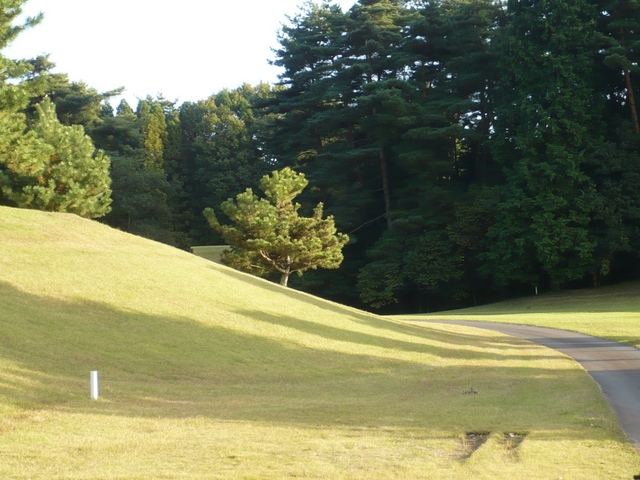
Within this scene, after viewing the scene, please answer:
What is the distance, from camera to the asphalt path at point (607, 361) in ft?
48.3

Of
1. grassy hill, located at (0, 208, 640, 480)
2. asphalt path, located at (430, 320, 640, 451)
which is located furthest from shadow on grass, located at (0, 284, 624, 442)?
asphalt path, located at (430, 320, 640, 451)

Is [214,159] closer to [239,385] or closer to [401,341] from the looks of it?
[401,341]

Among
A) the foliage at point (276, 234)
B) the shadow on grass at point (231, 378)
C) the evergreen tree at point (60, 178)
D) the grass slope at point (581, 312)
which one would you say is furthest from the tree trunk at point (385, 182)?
the shadow on grass at point (231, 378)

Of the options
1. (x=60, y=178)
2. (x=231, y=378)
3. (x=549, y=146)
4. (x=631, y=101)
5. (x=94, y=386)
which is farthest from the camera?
(x=631, y=101)

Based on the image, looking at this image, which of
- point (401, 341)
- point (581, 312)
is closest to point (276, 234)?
point (581, 312)

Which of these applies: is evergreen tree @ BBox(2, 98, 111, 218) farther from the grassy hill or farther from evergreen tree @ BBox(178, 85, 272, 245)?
evergreen tree @ BBox(178, 85, 272, 245)

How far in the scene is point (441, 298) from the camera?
217ft

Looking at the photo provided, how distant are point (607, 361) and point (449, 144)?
43.4m

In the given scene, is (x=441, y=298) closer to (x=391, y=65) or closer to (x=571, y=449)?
(x=391, y=65)

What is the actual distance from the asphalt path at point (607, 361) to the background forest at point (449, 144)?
18.9 m

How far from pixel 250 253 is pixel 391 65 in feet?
88.5

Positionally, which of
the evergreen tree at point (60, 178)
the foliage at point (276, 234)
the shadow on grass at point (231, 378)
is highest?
the evergreen tree at point (60, 178)

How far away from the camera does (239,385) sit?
17797mm

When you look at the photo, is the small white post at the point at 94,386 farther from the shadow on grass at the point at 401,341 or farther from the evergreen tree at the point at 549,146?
the evergreen tree at the point at 549,146
